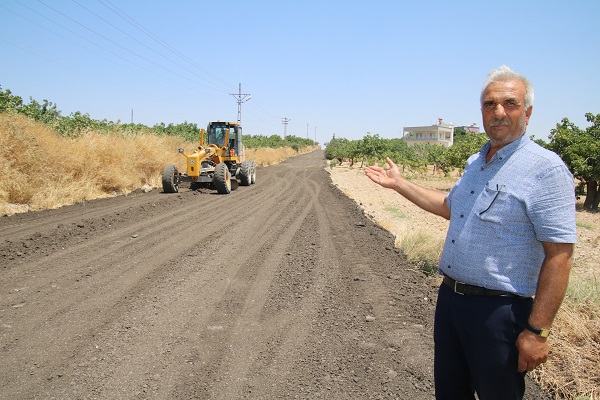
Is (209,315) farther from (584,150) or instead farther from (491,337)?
(584,150)

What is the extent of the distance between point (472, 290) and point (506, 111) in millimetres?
940

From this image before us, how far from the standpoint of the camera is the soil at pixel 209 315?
3.45m

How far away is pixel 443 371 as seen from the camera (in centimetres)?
240

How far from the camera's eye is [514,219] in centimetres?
203

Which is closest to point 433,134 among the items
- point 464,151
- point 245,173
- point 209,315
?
point 464,151

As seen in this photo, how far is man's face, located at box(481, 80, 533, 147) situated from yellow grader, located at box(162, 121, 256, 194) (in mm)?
14484

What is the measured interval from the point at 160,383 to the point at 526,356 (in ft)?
9.04

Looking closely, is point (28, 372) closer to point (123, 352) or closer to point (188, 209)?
point (123, 352)

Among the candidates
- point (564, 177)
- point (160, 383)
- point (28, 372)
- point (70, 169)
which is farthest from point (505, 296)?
point (70, 169)

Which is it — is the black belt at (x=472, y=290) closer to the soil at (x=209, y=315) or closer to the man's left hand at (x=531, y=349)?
the man's left hand at (x=531, y=349)

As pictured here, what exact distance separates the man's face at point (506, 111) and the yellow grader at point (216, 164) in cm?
1448

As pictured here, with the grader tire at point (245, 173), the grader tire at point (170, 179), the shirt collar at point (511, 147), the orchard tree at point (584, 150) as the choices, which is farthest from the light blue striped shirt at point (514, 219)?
the orchard tree at point (584, 150)

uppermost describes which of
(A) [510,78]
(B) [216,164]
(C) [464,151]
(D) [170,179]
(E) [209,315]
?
(C) [464,151]

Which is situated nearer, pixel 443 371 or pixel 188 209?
pixel 443 371
